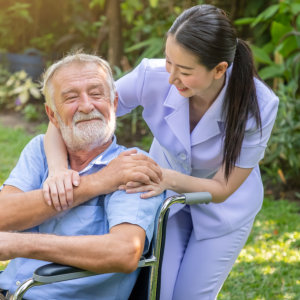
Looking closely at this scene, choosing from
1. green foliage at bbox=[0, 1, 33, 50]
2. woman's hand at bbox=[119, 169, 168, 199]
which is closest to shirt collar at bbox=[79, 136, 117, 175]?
woman's hand at bbox=[119, 169, 168, 199]

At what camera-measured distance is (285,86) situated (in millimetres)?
4848

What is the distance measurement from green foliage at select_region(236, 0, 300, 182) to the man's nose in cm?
269

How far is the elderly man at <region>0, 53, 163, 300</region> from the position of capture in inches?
68.3

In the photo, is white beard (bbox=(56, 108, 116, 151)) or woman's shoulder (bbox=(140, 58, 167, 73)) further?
woman's shoulder (bbox=(140, 58, 167, 73))

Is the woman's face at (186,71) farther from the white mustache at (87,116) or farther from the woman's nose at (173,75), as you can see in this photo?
the white mustache at (87,116)

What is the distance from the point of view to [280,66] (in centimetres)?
489

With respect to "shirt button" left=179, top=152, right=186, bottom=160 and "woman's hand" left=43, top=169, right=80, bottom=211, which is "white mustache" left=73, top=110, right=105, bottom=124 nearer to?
"woman's hand" left=43, top=169, right=80, bottom=211

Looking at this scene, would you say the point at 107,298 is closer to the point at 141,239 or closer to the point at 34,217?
the point at 141,239

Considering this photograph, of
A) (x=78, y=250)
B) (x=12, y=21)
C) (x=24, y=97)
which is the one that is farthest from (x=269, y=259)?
(x=12, y=21)

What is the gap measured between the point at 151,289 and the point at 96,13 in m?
6.40

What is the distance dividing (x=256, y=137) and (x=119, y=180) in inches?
25.4

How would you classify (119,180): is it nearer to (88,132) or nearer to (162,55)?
(88,132)

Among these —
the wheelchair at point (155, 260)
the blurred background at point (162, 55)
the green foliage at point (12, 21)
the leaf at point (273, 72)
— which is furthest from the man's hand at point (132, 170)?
the green foliage at point (12, 21)

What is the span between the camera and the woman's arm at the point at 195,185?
1.94 meters
